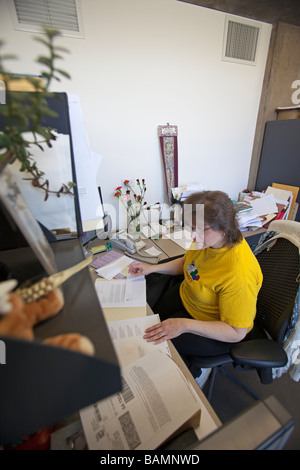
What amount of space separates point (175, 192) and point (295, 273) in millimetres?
1189

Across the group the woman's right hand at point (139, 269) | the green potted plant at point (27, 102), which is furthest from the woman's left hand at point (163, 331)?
the green potted plant at point (27, 102)

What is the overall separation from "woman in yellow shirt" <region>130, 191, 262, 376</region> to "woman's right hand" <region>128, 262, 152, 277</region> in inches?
11.0

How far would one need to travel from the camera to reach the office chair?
2.78 feet

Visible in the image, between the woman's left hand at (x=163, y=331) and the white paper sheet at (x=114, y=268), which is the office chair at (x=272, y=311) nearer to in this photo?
the woman's left hand at (x=163, y=331)

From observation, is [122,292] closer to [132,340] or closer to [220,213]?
[132,340]

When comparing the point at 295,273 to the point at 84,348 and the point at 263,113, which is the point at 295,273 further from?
the point at 263,113

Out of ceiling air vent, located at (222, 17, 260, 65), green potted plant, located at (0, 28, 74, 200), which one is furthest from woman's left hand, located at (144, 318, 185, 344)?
ceiling air vent, located at (222, 17, 260, 65)

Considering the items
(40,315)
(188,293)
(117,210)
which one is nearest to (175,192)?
(117,210)

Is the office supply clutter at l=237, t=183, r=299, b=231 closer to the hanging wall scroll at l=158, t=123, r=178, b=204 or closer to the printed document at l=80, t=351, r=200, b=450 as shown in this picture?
the hanging wall scroll at l=158, t=123, r=178, b=204

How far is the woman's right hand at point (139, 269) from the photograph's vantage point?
125 cm

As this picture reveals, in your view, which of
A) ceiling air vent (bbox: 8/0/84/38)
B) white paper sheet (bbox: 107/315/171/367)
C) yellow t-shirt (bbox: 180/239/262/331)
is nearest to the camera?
white paper sheet (bbox: 107/315/171/367)

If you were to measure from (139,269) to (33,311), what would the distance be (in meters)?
1.00

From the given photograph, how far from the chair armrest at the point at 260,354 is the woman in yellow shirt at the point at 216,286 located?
7 centimetres

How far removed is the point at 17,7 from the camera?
1132mm
